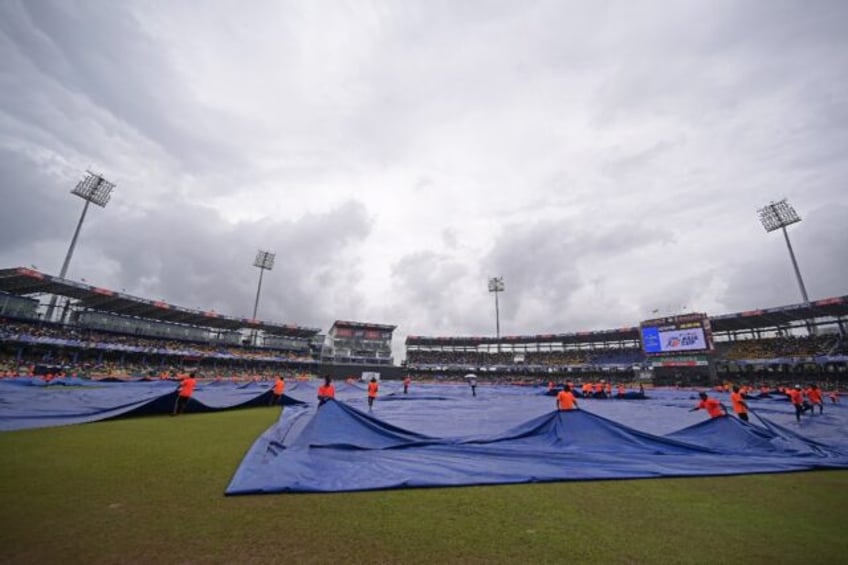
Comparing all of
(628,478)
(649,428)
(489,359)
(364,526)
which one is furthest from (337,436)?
(489,359)

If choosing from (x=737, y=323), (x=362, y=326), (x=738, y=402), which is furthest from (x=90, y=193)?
(x=737, y=323)

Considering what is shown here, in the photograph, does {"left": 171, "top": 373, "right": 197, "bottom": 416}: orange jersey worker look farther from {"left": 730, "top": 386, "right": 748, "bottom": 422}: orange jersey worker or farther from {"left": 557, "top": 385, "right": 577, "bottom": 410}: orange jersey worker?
{"left": 730, "top": 386, "right": 748, "bottom": 422}: orange jersey worker

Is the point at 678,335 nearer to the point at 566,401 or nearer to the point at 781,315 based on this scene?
the point at 781,315

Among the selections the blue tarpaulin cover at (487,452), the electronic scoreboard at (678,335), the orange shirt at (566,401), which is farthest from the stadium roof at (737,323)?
the orange shirt at (566,401)

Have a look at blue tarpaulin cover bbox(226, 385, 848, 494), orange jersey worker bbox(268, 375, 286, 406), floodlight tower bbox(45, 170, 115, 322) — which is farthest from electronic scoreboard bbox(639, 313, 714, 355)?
floodlight tower bbox(45, 170, 115, 322)

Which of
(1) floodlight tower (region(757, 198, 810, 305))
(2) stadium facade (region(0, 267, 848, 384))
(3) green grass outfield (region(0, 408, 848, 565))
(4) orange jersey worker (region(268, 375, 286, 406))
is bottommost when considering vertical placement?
(3) green grass outfield (region(0, 408, 848, 565))

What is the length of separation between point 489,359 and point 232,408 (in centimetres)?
5429

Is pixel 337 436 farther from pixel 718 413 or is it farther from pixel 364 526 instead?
pixel 718 413

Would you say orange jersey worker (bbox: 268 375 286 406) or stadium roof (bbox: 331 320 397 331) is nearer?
orange jersey worker (bbox: 268 375 286 406)

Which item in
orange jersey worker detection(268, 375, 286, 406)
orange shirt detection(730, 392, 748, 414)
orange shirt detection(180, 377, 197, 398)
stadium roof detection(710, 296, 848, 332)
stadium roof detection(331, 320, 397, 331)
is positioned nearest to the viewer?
orange shirt detection(730, 392, 748, 414)

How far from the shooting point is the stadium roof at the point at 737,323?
117 ft

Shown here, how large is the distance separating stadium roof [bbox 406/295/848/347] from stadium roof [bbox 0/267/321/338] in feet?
108

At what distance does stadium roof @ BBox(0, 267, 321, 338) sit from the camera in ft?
115

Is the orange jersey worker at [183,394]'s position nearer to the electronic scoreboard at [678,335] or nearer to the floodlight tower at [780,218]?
the electronic scoreboard at [678,335]
